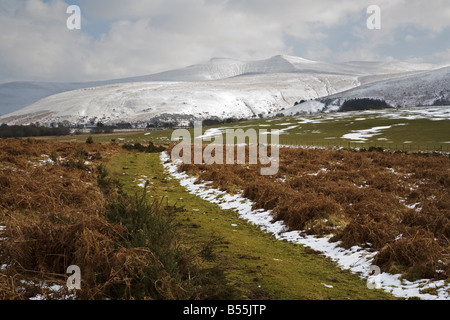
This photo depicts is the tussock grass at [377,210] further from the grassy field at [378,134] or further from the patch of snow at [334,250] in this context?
the grassy field at [378,134]

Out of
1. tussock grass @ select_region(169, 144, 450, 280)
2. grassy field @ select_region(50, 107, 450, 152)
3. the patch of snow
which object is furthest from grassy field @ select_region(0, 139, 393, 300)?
grassy field @ select_region(50, 107, 450, 152)

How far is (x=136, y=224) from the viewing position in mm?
6676

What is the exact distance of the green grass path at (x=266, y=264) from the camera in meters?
5.79

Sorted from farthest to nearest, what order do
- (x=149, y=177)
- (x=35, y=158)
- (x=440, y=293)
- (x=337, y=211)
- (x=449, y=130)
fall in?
1. (x=449, y=130)
2. (x=149, y=177)
3. (x=35, y=158)
4. (x=337, y=211)
5. (x=440, y=293)

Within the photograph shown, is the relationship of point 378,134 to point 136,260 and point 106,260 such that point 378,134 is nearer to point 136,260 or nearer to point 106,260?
point 136,260

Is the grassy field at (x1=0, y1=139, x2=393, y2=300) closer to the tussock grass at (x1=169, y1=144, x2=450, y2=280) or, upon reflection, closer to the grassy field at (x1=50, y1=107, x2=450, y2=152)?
the tussock grass at (x1=169, y1=144, x2=450, y2=280)

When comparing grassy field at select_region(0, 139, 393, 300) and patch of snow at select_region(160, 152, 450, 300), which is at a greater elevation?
grassy field at select_region(0, 139, 393, 300)

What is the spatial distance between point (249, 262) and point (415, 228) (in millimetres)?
4442

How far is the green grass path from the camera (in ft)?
19.0

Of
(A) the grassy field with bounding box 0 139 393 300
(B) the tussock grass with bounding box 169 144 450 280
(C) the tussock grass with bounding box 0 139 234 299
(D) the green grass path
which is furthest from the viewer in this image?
(B) the tussock grass with bounding box 169 144 450 280

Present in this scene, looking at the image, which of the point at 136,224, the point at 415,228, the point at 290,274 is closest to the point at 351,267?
the point at 290,274

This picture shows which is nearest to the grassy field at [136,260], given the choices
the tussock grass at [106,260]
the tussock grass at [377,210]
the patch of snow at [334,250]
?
the tussock grass at [106,260]

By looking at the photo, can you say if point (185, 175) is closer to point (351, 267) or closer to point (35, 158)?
point (35, 158)
